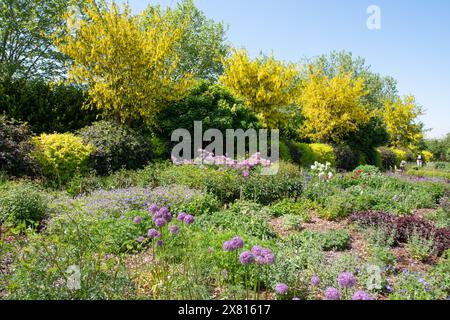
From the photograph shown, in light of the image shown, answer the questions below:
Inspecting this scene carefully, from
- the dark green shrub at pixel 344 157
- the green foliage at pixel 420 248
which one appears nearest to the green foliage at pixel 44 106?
the green foliage at pixel 420 248

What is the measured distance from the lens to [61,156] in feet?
28.6

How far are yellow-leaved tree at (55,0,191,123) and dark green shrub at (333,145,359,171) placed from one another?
30.2ft

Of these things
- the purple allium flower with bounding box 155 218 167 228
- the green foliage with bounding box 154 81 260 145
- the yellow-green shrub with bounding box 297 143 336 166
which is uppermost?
the green foliage with bounding box 154 81 260 145

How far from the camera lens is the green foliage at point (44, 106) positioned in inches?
437

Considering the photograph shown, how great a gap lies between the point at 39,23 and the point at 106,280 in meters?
19.1

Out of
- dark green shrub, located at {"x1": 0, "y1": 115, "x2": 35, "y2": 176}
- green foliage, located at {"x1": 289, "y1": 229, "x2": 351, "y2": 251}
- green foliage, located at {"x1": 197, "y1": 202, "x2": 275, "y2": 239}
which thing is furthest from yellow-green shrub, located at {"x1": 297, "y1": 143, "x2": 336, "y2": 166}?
dark green shrub, located at {"x1": 0, "y1": 115, "x2": 35, "y2": 176}

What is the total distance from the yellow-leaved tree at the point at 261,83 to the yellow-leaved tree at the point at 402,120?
13.7 m

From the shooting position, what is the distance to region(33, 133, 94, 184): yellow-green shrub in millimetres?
8664

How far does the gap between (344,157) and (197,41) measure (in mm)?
12542

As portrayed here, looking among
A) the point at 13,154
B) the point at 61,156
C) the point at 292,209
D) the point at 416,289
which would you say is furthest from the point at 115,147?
the point at 416,289

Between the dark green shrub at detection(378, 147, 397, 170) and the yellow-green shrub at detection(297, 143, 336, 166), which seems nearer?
the yellow-green shrub at detection(297, 143, 336, 166)

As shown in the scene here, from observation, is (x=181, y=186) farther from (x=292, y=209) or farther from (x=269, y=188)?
(x=292, y=209)

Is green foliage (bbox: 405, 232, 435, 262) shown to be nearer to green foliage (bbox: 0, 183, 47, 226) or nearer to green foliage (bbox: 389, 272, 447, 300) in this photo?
green foliage (bbox: 389, 272, 447, 300)

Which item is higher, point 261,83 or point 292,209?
point 261,83
